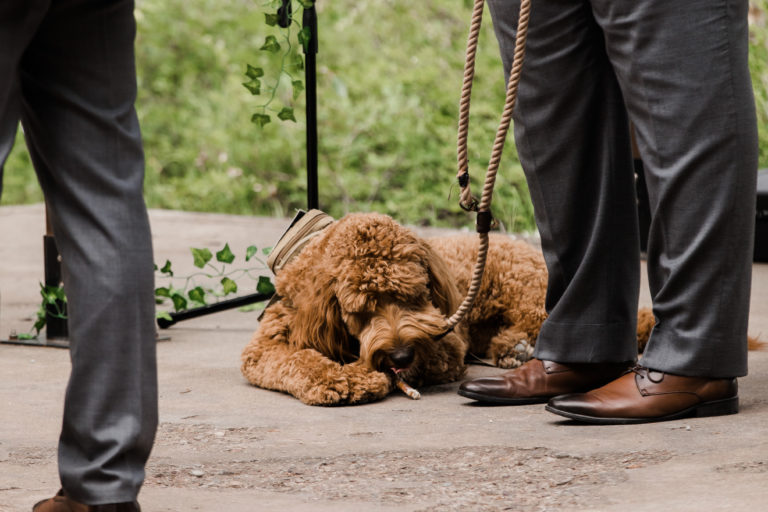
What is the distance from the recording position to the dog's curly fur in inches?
114

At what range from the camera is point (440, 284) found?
9.98ft

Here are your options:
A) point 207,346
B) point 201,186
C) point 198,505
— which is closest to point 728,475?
point 198,505

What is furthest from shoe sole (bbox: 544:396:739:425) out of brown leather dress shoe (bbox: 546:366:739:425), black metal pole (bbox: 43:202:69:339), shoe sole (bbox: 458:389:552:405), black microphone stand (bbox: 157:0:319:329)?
black metal pole (bbox: 43:202:69:339)

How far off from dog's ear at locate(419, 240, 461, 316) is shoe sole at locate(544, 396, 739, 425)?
49 centimetres

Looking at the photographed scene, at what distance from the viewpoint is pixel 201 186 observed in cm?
832

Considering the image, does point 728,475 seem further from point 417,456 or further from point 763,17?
point 763,17

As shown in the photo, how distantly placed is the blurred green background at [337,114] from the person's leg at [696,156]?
151 inches

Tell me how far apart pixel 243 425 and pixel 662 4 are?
1425 millimetres

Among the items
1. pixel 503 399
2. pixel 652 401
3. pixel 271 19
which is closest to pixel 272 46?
pixel 271 19

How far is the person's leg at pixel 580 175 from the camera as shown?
9.29 feet

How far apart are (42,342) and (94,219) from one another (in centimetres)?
217

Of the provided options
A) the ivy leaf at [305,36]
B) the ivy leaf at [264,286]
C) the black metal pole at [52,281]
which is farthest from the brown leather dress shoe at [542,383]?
the black metal pole at [52,281]

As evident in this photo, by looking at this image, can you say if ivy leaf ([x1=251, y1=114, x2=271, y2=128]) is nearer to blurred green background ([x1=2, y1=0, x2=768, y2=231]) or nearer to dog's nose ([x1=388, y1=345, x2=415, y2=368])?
dog's nose ([x1=388, y1=345, x2=415, y2=368])

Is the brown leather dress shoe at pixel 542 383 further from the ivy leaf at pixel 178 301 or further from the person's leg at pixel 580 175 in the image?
the ivy leaf at pixel 178 301
